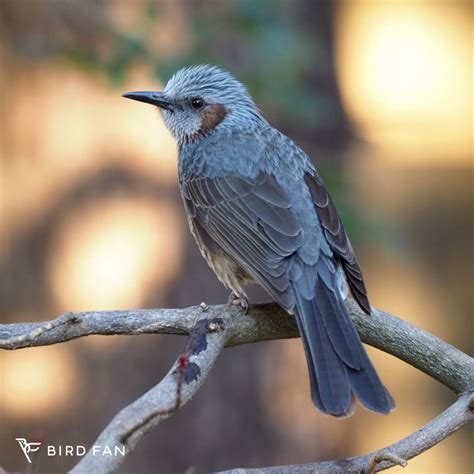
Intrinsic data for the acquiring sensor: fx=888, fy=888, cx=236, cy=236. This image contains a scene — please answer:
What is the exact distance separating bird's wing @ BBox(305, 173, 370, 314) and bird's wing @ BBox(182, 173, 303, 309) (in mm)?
156

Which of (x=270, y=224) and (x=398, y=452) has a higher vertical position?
(x=270, y=224)

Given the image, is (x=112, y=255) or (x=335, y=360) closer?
(x=335, y=360)

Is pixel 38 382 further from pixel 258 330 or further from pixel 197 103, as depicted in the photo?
pixel 258 330

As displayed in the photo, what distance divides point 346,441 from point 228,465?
1472mm

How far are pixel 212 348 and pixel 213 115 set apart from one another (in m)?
1.91

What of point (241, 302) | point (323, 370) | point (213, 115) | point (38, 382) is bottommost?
point (38, 382)

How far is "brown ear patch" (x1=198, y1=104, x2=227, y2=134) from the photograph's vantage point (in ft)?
15.9

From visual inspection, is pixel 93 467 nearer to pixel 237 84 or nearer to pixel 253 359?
pixel 237 84

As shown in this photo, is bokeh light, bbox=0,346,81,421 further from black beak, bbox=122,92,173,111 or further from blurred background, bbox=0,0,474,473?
black beak, bbox=122,92,173,111

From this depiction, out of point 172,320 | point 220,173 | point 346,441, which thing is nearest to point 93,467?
point 172,320

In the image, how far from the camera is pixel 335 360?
11.6ft

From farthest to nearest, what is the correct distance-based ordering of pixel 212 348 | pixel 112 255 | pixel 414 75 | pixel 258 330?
pixel 414 75 → pixel 112 255 → pixel 258 330 → pixel 212 348

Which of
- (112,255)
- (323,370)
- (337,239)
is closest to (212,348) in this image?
(323,370)

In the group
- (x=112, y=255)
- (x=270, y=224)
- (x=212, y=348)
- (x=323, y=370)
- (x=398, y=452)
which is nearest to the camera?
(x=398, y=452)
